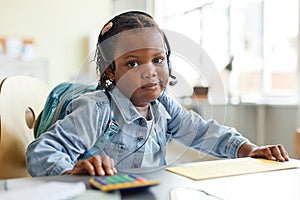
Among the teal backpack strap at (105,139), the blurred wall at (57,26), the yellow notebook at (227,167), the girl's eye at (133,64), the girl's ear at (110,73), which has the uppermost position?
the blurred wall at (57,26)

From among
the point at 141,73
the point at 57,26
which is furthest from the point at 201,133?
the point at 57,26

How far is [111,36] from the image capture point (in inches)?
28.7

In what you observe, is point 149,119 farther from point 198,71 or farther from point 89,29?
point 89,29

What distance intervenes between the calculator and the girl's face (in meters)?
0.19

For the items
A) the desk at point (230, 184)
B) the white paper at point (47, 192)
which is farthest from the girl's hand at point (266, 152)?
the white paper at point (47, 192)

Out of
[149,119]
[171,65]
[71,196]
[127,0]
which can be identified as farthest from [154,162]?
[127,0]

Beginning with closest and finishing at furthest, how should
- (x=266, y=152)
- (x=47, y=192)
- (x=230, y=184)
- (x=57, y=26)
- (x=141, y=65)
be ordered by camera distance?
(x=47, y=192) → (x=230, y=184) → (x=141, y=65) → (x=266, y=152) → (x=57, y=26)

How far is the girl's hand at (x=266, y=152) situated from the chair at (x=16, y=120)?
19.1 inches

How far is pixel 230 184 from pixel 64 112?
403 mm

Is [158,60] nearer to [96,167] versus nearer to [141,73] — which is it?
[141,73]

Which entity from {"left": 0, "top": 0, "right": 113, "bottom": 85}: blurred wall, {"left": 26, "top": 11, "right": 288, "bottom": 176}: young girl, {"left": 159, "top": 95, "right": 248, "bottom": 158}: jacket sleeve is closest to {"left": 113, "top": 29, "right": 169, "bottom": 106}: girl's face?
{"left": 26, "top": 11, "right": 288, "bottom": 176}: young girl

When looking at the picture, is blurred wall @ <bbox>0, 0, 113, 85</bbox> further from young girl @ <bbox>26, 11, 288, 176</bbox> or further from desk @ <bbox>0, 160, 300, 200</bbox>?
desk @ <bbox>0, 160, 300, 200</bbox>

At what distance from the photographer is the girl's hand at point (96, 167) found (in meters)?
0.61

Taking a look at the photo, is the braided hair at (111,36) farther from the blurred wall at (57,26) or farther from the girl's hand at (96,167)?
the blurred wall at (57,26)
